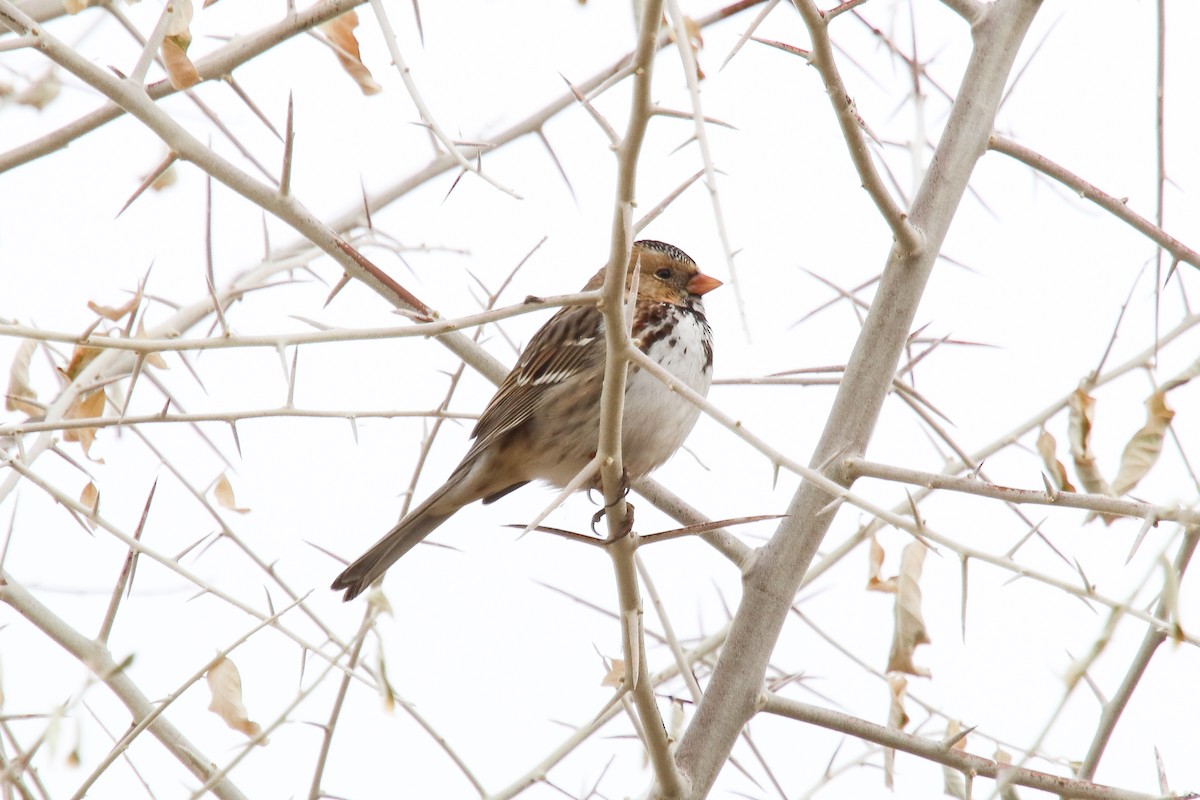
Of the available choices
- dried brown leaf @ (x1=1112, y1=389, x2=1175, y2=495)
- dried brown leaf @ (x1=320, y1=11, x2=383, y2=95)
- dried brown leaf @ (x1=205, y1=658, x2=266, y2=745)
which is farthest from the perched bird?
dried brown leaf @ (x1=1112, y1=389, x2=1175, y2=495)

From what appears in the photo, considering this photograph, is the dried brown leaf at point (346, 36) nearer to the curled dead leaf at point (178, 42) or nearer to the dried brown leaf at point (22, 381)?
the curled dead leaf at point (178, 42)

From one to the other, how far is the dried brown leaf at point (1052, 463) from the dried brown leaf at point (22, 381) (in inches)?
99.3

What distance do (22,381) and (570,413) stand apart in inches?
74.8

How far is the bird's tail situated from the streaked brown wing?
0.20 m

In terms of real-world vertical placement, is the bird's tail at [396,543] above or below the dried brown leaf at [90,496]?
above

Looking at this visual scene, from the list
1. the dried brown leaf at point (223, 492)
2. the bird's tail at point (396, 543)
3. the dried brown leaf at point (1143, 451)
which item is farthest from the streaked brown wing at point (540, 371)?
the dried brown leaf at point (1143, 451)

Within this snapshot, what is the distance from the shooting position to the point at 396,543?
Answer: 15.1ft

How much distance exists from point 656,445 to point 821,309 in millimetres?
1033

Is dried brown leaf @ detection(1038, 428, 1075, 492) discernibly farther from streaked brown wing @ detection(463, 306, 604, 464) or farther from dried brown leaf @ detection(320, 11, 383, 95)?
streaked brown wing @ detection(463, 306, 604, 464)

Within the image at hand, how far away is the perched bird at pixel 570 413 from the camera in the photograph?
442cm

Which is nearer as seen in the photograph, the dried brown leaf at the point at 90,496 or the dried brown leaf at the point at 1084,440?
the dried brown leaf at the point at 1084,440

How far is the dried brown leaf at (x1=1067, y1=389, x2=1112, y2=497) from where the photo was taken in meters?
2.42

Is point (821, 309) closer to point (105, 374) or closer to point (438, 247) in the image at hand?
point (438, 247)

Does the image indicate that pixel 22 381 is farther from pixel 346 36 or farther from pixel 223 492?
pixel 346 36
